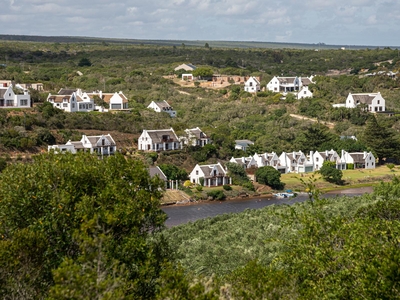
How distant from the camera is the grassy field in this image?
160 ft

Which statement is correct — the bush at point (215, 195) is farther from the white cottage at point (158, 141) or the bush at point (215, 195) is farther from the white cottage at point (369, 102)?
the white cottage at point (369, 102)

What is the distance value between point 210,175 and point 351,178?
11.1 m

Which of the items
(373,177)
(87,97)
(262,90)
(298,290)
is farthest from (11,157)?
(262,90)

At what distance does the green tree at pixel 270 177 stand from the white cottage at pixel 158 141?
6.95 m

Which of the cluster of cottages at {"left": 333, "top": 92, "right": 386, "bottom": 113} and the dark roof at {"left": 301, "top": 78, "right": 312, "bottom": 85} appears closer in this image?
the cluster of cottages at {"left": 333, "top": 92, "right": 386, "bottom": 113}

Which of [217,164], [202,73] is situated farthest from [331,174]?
→ [202,73]

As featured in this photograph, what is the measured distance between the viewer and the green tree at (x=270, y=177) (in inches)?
1863

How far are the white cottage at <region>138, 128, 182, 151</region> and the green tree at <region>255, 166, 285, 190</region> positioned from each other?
6953 mm

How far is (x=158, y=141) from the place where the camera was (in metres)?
51.0

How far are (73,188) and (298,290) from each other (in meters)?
5.18

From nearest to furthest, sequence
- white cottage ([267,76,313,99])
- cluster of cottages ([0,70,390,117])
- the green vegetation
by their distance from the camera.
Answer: the green vegetation → cluster of cottages ([0,70,390,117]) → white cottage ([267,76,313,99])

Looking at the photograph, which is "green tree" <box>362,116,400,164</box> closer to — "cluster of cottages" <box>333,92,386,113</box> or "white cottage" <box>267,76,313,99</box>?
"cluster of cottages" <box>333,92,386,113</box>

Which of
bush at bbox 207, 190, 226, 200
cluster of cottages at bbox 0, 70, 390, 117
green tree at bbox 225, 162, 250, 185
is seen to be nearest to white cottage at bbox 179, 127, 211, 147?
green tree at bbox 225, 162, 250, 185

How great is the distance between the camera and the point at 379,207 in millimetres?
21828
